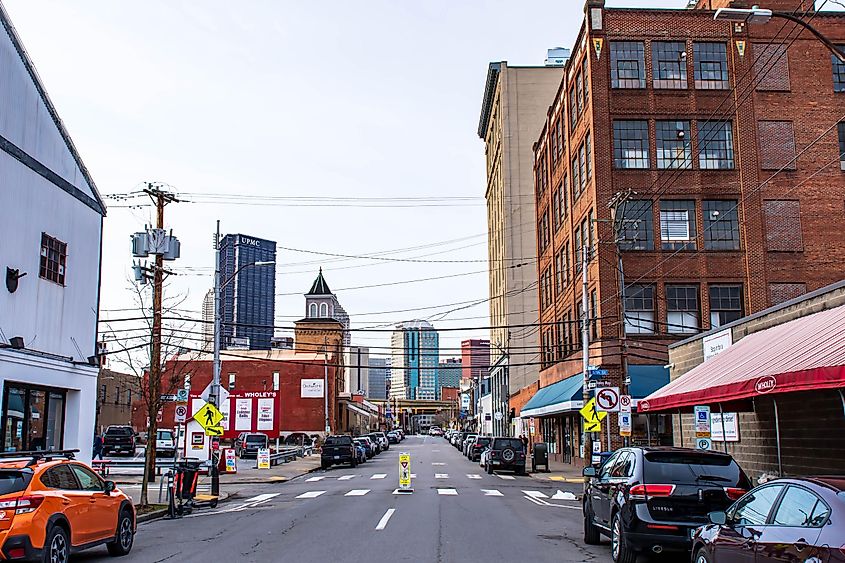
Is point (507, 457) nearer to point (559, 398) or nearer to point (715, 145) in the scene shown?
point (559, 398)

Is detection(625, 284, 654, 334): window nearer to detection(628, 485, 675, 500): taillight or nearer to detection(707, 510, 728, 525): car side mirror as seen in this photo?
detection(628, 485, 675, 500): taillight

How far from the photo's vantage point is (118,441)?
5394 centimetres

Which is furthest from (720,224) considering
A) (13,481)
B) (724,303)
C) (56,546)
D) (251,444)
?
(13,481)

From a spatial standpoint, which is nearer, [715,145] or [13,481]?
[13,481]

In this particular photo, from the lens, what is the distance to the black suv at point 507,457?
41281 mm

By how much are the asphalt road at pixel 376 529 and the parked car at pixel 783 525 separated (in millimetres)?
4290

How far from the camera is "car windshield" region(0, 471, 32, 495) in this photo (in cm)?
1170

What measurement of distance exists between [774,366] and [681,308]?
2740cm

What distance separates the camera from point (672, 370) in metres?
29.3

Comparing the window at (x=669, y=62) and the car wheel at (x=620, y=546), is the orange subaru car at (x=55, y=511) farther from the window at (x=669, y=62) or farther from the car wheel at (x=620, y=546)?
the window at (x=669, y=62)

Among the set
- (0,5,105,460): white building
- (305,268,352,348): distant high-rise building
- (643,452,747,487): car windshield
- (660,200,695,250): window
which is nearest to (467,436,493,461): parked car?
(660,200,695,250): window

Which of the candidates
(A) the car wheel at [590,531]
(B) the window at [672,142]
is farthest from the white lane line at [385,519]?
(B) the window at [672,142]

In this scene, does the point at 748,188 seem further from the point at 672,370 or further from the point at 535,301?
the point at 535,301

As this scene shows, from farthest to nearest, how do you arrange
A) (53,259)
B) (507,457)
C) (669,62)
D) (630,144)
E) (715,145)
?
(669,62)
(630,144)
(715,145)
(507,457)
(53,259)
